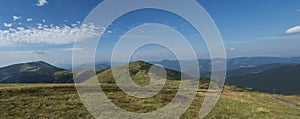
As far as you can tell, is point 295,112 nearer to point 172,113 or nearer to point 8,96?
point 172,113

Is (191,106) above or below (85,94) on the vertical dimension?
below

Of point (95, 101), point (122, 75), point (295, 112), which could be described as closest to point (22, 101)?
point (95, 101)

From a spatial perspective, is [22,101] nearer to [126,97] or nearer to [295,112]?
[126,97]

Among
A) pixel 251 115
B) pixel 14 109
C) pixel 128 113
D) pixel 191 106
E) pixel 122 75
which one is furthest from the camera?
pixel 122 75

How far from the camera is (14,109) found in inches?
1325

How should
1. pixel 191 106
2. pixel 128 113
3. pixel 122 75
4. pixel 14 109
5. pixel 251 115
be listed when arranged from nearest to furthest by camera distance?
pixel 14 109
pixel 128 113
pixel 251 115
pixel 191 106
pixel 122 75

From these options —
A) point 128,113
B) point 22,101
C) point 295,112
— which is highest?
point 22,101

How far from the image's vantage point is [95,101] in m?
40.7

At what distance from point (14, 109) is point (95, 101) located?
11.4 m

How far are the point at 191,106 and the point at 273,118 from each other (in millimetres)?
12335

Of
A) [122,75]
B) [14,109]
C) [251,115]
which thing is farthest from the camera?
[122,75]

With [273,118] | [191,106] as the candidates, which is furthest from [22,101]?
[273,118]

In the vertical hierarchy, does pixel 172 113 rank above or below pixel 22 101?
below

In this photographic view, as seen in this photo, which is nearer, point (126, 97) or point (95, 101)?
point (95, 101)
